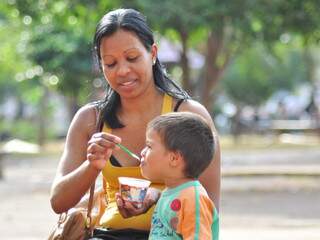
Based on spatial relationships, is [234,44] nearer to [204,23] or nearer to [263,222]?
[204,23]

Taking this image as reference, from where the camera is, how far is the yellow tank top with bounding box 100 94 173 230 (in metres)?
3.89

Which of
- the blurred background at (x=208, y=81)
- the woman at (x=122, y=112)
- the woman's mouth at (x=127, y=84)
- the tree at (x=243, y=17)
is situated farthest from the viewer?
the tree at (x=243, y=17)

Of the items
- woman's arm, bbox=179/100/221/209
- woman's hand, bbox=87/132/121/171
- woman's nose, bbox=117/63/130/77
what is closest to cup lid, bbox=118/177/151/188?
woman's hand, bbox=87/132/121/171

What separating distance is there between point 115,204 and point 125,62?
0.56 metres

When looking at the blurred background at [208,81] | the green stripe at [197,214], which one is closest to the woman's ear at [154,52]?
the blurred background at [208,81]

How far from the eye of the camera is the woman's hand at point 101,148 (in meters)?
3.71

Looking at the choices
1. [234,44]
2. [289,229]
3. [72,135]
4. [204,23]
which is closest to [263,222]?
[289,229]

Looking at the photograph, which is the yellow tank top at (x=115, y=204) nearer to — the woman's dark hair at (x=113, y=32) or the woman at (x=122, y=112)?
the woman at (x=122, y=112)

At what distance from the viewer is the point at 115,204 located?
13.0 ft

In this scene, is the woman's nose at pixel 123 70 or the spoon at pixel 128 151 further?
the woman's nose at pixel 123 70

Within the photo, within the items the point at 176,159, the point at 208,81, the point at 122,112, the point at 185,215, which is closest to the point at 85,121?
the point at 122,112

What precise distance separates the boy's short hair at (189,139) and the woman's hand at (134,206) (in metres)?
0.22

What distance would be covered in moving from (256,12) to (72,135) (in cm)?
1191

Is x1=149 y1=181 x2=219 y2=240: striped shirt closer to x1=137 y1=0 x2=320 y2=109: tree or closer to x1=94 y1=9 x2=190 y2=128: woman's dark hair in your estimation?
x1=94 y1=9 x2=190 y2=128: woman's dark hair
